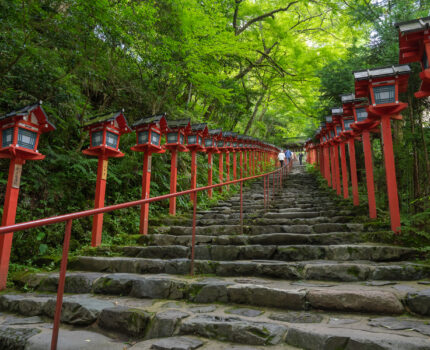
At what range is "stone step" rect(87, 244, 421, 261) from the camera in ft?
11.3

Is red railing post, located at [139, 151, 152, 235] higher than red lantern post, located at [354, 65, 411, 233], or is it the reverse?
red lantern post, located at [354, 65, 411, 233]

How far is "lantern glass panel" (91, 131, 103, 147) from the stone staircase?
1.86 metres

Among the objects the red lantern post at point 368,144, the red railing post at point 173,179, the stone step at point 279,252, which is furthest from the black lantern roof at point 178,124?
the red lantern post at point 368,144

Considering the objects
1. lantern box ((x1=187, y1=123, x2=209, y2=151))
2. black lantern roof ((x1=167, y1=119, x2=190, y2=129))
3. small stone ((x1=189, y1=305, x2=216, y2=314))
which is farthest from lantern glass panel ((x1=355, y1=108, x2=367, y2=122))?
small stone ((x1=189, y1=305, x2=216, y2=314))

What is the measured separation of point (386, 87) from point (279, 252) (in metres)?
2.96

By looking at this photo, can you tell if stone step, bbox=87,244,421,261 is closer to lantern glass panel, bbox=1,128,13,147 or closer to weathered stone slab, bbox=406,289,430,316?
weathered stone slab, bbox=406,289,430,316

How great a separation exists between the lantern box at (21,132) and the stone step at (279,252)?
1.87 m

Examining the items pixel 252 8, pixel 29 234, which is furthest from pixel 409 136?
pixel 252 8

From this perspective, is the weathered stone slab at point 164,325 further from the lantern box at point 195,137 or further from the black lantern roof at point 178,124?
the lantern box at point 195,137

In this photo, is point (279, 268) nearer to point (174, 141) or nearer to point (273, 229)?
point (273, 229)

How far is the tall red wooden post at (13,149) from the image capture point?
11.8 ft

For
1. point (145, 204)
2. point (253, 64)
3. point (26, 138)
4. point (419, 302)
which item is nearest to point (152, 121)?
point (145, 204)

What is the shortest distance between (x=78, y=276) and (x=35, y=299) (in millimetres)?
528

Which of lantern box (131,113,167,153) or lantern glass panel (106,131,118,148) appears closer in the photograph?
lantern glass panel (106,131,118,148)
